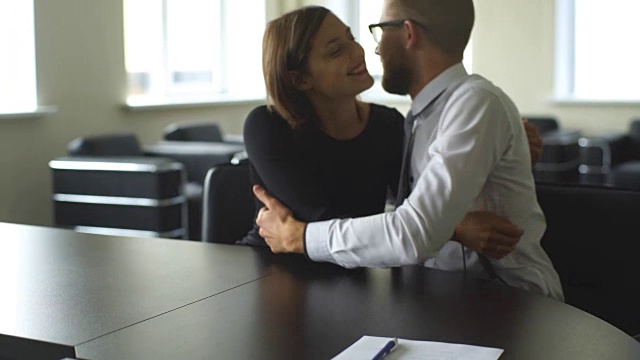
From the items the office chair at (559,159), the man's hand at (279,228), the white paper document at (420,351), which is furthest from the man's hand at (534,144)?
the office chair at (559,159)

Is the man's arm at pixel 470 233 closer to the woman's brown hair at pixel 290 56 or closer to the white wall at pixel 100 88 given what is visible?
the woman's brown hair at pixel 290 56

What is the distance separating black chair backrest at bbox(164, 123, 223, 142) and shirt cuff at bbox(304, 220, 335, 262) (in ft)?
16.4

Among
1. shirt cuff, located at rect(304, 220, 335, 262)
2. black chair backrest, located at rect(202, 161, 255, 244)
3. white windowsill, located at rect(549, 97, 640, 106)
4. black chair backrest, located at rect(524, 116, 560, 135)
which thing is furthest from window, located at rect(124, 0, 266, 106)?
shirt cuff, located at rect(304, 220, 335, 262)

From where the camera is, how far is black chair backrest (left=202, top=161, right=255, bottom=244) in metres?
2.79

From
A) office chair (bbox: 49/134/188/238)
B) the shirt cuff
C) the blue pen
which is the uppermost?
the shirt cuff

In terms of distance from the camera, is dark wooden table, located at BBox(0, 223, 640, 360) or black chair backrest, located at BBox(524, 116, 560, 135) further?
black chair backrest, located at BBox(524, 116, 560, 135)

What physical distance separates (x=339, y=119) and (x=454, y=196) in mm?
613

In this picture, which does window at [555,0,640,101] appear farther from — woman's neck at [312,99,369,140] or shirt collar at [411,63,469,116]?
shirt collar at [411,63,469,116]

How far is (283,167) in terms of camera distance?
2.29 meters

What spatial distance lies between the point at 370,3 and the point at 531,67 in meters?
1.98

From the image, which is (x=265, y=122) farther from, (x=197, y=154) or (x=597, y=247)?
(x=197, y=154)

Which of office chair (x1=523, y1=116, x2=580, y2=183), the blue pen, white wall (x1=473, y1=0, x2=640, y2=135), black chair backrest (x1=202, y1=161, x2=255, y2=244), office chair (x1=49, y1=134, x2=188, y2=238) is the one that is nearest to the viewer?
the blue pen

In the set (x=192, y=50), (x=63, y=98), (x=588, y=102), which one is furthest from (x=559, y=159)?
(x=63, y=98)

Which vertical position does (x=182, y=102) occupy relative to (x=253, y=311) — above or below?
above
